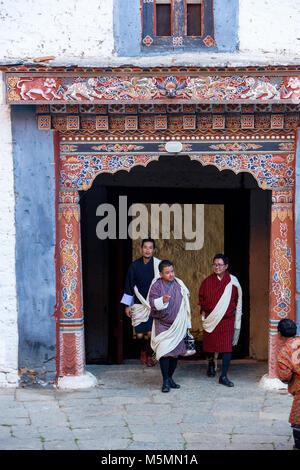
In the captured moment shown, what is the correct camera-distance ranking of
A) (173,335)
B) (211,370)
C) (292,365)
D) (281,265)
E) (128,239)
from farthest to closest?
(128,239) → (211,370) → (281,265) → (173,335) → (292,365)

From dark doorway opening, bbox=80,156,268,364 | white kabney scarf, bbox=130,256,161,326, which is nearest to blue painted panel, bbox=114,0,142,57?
dark doorway opening, bbox=80,156,268,364

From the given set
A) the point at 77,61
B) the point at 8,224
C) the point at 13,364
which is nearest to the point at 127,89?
the point at 77,61

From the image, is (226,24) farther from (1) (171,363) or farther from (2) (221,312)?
(1) (171,363)

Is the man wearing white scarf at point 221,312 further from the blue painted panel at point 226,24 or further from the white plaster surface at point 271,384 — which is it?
the blue painted panel at point 226,24

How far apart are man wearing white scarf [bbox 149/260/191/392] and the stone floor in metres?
0.40

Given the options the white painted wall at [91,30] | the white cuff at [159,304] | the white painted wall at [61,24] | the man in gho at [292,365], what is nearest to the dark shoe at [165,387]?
the white cuff at [159,304]

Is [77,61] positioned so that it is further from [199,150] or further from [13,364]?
[13,364]

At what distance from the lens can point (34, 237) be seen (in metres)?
7.54

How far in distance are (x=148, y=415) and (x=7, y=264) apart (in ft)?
7.13

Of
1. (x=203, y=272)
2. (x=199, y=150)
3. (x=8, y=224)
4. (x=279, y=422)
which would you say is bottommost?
(x=279, y=422)

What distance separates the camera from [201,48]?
7727 millimetres

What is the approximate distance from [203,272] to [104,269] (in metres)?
1.38

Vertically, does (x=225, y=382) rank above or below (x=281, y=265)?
below

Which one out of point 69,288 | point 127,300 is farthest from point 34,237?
point 127,300
